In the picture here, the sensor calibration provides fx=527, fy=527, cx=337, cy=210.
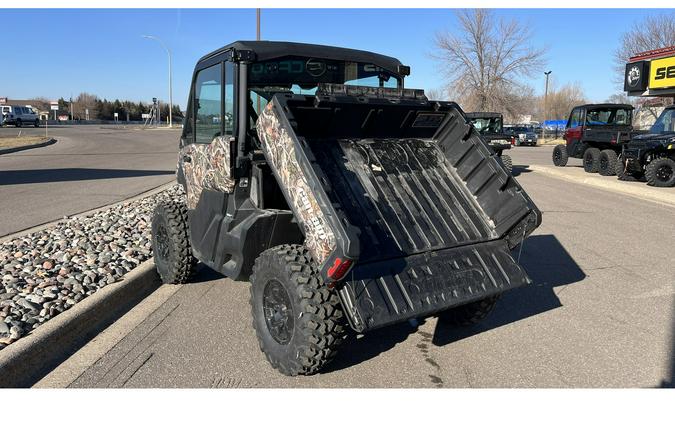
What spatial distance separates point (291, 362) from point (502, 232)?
1.91m

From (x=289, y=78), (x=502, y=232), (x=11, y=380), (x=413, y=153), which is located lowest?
(x=11, y=380)

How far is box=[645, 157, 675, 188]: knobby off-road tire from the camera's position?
1489 cm

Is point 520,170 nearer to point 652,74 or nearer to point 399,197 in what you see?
point 652,74

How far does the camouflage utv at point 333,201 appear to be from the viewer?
3.24 metres

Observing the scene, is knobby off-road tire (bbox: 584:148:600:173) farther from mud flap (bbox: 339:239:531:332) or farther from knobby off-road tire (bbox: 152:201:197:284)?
knobby off-road tire (bbox: 152:201:197:284)

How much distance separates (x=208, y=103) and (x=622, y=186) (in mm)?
13989

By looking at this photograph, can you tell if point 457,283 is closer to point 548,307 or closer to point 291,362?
point 291,362

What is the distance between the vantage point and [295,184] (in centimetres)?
333

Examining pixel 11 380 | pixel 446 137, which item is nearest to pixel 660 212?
pixel 446 137

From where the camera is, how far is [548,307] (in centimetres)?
501

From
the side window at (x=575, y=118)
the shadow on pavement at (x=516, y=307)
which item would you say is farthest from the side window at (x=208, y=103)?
the side window at (x=575, y=118)

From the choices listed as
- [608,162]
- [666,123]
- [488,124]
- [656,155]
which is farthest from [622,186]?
[488,124]

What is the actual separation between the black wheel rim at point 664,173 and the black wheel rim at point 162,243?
14662 mm

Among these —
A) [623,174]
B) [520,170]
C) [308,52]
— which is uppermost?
[308,52]
